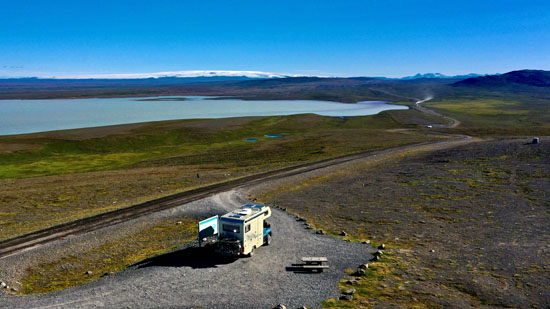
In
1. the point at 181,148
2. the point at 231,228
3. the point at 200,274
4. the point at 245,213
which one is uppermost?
the point at 245,213

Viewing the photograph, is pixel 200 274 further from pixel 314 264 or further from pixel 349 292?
pixel 349 292

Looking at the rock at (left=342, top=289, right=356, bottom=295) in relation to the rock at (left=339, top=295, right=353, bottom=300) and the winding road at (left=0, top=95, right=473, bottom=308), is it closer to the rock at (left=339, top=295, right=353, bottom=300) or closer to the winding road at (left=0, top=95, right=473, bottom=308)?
the rock at (left=339, top=295, right=353, bottom=300)

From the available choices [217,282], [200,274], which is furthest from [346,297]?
[200,274]

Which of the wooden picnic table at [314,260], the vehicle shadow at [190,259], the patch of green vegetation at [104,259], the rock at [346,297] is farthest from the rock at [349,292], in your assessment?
the patch of green vegetation at [104,259]

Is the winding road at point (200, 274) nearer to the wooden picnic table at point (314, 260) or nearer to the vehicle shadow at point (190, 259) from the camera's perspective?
the vehicle shadow at point (190, 259)

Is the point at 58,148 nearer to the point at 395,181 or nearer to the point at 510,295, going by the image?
the point at 395,181

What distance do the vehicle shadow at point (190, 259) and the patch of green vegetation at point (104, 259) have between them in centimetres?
141

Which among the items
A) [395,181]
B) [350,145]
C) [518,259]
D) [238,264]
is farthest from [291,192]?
[350,145]

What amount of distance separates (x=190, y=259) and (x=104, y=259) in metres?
7.98

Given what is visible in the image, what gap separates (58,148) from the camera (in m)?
120

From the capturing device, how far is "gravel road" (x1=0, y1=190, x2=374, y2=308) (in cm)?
2392

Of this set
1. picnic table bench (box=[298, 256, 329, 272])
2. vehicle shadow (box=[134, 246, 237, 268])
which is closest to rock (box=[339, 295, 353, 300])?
picnic table bench (box=[298, 256, 329, 272])

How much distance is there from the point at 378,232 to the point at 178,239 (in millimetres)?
21005

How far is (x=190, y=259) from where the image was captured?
31.1 metres
